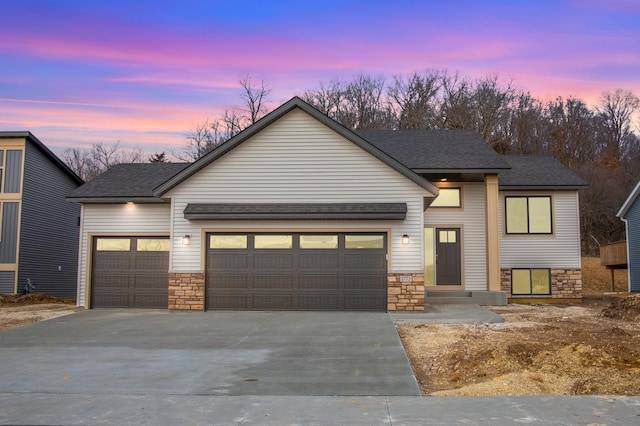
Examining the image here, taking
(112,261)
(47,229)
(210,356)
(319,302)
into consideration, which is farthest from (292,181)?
(47,229)

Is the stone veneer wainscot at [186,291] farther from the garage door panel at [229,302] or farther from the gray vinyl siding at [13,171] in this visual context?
the gray vinyl siding at [13,171]

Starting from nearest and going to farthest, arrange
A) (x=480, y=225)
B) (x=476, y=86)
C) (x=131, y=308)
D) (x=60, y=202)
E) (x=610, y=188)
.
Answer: (x=131, y=308)
(x=480, y=225)
(x=60, y=202)
(x=610, y=188)
(x=476, y=86)

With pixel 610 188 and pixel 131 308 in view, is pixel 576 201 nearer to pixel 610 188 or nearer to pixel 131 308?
pixel 131 308

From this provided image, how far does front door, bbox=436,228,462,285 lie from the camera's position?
736 inches

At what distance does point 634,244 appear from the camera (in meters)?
23.3

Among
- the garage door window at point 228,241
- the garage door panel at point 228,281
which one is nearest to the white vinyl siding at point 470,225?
the garage door window at point 228,241

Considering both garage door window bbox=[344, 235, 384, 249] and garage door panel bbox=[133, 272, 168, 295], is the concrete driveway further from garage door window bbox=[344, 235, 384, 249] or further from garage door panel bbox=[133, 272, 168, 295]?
garage door panel bbox=[133, 272, 168, 295]

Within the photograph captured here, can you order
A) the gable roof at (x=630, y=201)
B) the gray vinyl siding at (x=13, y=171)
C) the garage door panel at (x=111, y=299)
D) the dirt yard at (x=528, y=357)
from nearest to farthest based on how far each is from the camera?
the dirt yard at (x=528, y=357) → the garage door panel at (x=111, y=299) → the gray vinyl siding at (x=13, y=171) → the gable roof at (x=630, y=201)

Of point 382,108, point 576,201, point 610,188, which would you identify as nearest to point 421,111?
point 382,108

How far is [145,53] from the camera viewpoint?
20.0 meters

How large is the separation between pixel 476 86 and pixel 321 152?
1126 inches

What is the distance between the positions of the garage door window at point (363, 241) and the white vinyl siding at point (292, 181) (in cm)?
27

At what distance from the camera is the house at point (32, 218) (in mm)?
21906

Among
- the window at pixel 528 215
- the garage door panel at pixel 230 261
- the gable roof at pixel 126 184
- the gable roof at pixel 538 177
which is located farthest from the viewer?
the window at pixel 528 215
